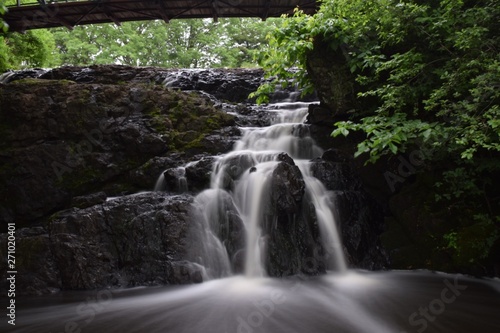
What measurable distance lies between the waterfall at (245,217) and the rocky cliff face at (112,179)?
24cm

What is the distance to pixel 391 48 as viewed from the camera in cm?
663

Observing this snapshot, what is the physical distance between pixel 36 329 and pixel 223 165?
4267 mm

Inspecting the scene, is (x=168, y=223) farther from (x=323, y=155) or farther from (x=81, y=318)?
(x=323, y=155)

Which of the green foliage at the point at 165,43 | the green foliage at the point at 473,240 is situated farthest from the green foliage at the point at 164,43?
the green foliage at the point at 473,240

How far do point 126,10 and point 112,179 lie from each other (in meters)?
7.08

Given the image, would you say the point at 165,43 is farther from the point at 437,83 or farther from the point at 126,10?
the point at 437,83

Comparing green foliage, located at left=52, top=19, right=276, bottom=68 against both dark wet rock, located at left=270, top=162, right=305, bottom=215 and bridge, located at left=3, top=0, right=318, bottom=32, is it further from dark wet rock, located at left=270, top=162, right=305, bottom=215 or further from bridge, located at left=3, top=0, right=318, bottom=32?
dark wet rock, located at left=270, top=162, right=305, bottom=215

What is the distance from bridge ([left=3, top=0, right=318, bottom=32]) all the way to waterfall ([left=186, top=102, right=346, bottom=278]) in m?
6.56

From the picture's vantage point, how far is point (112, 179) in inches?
293

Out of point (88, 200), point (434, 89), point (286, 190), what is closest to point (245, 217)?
point (286, 190)

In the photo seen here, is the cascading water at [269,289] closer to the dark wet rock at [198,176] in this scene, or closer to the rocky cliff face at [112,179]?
the dark wet rock at [198,176]

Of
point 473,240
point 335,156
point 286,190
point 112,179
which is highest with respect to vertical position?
point 112,179

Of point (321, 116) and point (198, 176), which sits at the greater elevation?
point (321, 116)

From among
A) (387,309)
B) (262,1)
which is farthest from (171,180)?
(262,1)
